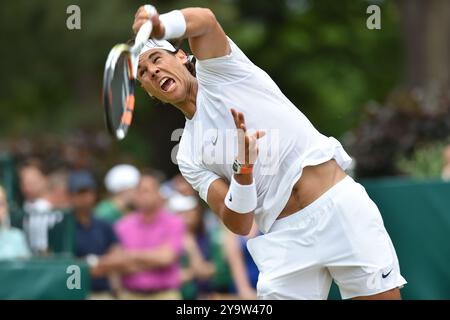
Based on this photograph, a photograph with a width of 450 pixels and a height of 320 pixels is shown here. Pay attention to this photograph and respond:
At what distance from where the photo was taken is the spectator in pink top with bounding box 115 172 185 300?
10711 millimetres

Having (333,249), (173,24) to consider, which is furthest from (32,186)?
(173,24)

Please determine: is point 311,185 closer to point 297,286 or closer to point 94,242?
point 297,286

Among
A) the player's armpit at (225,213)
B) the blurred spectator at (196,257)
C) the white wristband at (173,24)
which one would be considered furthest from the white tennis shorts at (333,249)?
the blurred spectator at (196,257)

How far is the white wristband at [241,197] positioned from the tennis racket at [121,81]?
24.8 inches

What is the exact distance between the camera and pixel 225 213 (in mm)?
6281

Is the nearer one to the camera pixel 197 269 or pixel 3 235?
pixel 3 235

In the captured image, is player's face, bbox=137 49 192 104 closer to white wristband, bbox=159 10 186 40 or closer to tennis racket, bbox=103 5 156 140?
tennis racket, bbox=103 5 156 140

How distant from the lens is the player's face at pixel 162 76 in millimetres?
6102

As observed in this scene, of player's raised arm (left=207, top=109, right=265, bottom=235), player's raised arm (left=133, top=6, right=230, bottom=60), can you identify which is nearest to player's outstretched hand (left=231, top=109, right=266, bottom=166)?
player's raised arm (left=207, top=109, right=265, bottom=235)

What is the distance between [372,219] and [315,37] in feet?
79.6

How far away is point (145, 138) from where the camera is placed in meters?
31.7

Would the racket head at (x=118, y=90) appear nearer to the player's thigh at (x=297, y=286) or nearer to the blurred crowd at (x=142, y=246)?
the player's thigh at (x=297, y=286)
